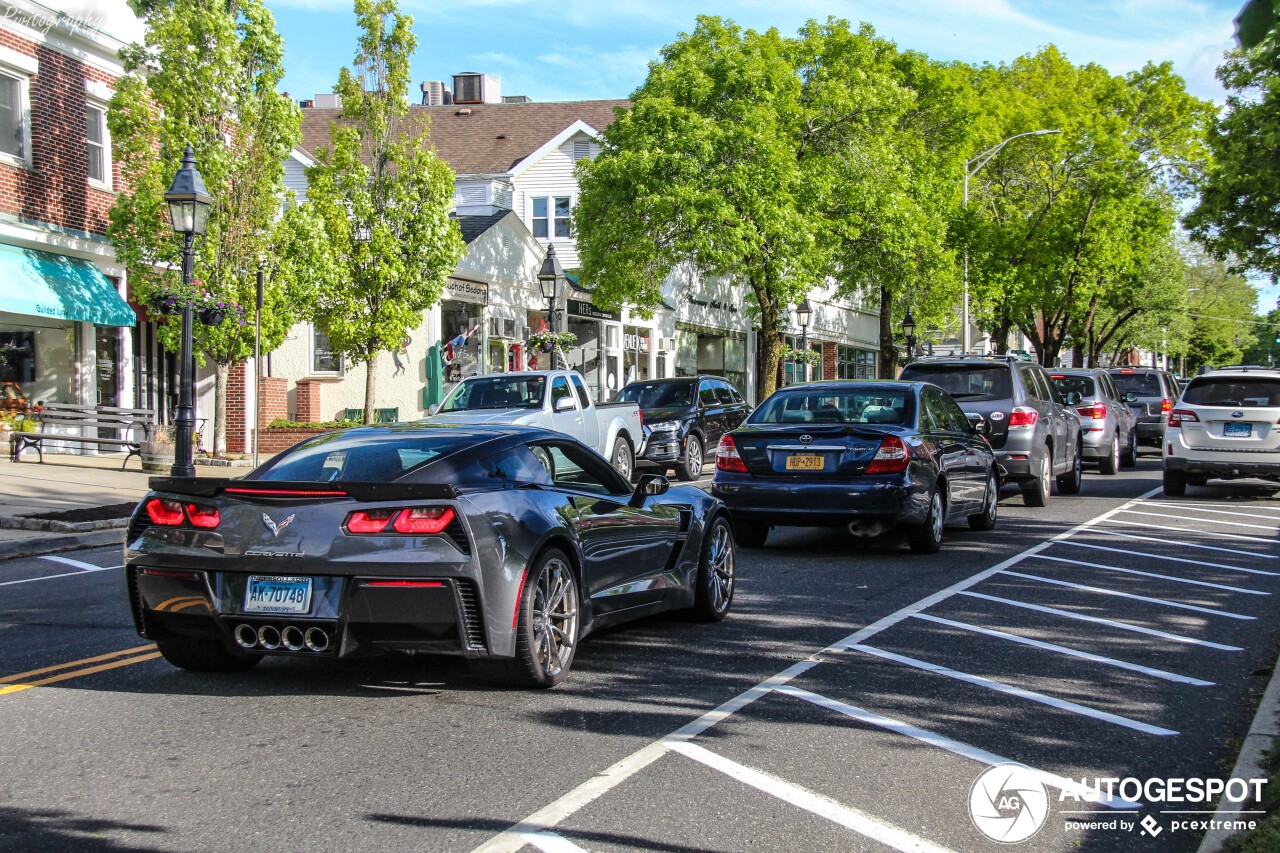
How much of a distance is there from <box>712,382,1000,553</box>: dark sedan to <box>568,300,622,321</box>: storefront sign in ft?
84.4

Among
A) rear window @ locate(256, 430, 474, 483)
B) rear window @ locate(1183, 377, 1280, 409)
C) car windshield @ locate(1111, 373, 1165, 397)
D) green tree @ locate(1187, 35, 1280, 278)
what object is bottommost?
rear window @ locate(256, 430, 474, 483)

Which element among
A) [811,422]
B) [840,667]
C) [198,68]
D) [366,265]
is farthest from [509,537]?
[366,265]

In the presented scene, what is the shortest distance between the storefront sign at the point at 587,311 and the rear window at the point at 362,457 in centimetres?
3084

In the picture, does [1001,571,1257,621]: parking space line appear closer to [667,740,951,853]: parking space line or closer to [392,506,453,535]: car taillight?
[667,740,951,853]: parking space line

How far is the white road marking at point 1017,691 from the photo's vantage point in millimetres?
5793

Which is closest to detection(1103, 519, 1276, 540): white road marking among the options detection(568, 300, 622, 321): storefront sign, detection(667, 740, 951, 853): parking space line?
detection(667, 740, 951, 853): parking space line

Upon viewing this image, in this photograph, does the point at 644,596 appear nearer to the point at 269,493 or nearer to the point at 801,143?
the point at 269,493

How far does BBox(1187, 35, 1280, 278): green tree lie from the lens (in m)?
30.8

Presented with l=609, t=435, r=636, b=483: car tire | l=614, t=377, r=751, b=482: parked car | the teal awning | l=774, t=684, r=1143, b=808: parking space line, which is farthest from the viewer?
l=614, t=377, r=751, b=482: parked car

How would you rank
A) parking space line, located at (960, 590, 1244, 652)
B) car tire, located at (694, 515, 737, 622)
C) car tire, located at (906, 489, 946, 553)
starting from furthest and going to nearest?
car tire, located at (906, 489, 946, 553) < car tire, located at (694, 515, 737, 622) < parking space line, located at (960, 590, 1244, 652)

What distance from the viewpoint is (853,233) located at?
33062 mm

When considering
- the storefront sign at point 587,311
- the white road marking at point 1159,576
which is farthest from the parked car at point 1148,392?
the white road marking at point 1159,576

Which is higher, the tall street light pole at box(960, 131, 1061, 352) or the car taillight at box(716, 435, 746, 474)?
the tall street light pole at box(960, 131, 1061, 352)

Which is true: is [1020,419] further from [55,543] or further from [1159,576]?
[55,543]
